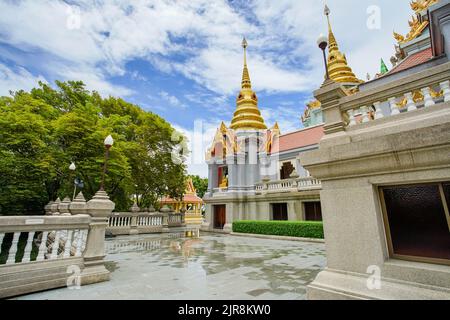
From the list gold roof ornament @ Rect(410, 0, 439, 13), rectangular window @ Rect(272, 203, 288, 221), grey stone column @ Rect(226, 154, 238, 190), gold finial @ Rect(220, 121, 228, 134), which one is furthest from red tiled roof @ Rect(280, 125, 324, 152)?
gold roof ornament @ Rect(410, 0, 439, 13)

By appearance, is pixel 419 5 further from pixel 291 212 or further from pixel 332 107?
pixel 332 107

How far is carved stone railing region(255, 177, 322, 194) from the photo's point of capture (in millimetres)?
15500

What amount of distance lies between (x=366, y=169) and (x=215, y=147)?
20.4 m

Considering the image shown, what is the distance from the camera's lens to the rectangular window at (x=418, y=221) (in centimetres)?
330

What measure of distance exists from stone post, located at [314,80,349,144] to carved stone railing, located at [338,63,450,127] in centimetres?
11

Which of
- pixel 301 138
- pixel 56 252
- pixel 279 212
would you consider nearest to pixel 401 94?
pixel 56 252

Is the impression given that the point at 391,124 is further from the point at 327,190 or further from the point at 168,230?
the point at 168,230

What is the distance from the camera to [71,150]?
45.5 ft

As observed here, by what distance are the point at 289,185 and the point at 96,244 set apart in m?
13.6

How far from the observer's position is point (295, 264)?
7.41 m
